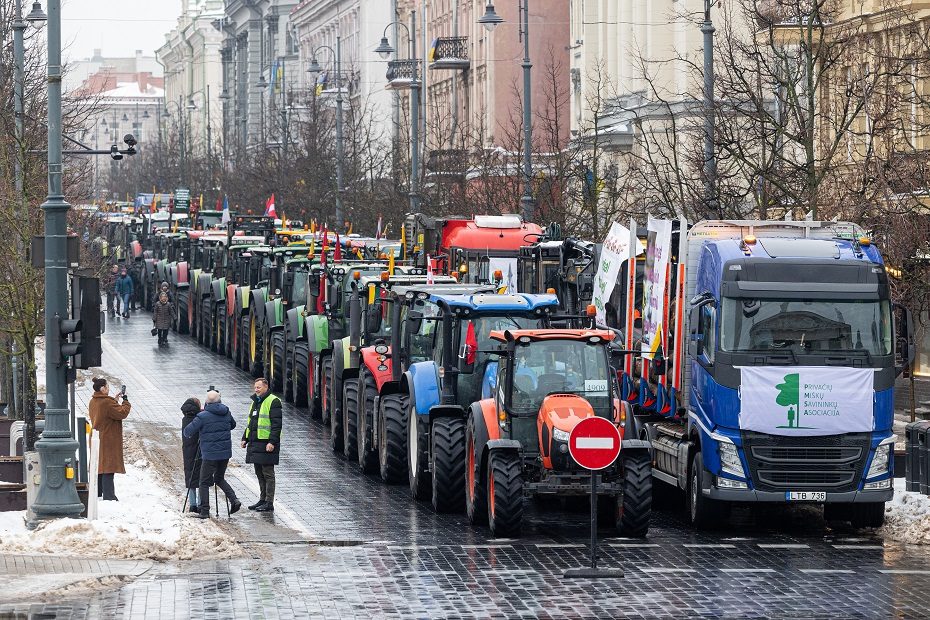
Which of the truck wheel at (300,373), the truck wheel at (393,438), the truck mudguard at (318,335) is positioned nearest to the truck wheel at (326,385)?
the truck mudguard at (318,335)

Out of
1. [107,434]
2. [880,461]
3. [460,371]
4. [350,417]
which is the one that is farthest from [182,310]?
[880,461]

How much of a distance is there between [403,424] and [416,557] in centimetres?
498

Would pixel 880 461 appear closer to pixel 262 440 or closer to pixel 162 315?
pixel 262 440

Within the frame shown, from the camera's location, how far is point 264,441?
Result: 21234mm

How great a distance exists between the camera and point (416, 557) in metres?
17.6

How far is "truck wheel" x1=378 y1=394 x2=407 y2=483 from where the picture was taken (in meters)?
22.5

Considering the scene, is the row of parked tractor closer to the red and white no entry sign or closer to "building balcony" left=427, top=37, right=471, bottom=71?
the red and white no entry sign

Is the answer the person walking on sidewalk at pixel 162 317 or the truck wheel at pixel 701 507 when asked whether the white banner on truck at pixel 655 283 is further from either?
the person walking on sidewalk at pixel 162 317

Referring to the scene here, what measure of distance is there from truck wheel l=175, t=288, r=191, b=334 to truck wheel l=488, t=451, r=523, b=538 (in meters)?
31.3

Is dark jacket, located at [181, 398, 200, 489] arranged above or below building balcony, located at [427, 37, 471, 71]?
below

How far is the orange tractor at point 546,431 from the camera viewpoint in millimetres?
18484

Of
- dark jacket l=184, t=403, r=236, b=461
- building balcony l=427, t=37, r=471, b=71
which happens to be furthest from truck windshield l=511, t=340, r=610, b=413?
building balcony l=427, t=37, r=471, b=71

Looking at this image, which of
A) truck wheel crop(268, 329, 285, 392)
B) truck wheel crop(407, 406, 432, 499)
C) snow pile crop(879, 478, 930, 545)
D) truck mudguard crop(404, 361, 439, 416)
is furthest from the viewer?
truck wheel crop(268, 329, 285, 392)

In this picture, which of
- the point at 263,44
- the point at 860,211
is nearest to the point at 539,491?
the point at 860,211
